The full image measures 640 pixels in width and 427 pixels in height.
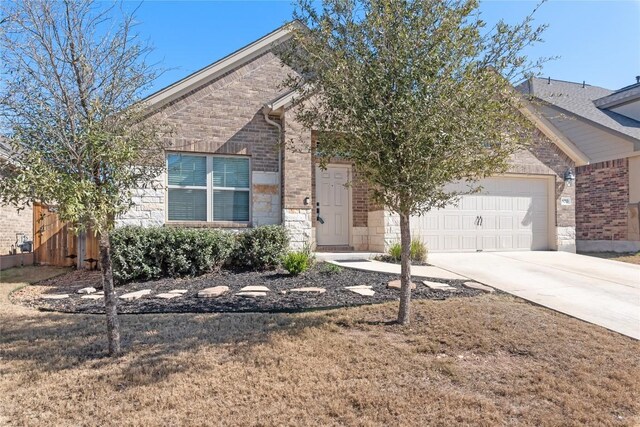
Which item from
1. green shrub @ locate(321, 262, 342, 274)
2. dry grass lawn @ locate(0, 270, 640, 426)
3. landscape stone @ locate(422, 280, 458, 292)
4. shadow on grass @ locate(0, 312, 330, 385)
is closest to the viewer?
dry grass lawn @ locate(0, 270, 640, 426)

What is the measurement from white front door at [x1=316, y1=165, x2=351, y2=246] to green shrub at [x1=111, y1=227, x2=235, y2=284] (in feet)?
10.3

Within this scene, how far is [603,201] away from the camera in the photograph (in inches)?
548

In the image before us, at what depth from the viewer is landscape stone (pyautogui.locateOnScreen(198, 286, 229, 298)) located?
21.7ft

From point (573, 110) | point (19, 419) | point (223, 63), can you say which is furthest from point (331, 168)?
point (573, 110)

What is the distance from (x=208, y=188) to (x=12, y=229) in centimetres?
657

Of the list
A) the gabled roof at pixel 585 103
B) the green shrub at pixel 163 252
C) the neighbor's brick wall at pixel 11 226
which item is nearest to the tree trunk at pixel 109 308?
the green shrub at pixel 163 252

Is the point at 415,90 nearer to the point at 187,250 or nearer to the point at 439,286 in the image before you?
the point at 439,286

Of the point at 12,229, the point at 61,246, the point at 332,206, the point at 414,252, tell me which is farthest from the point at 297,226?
the point at 12,229

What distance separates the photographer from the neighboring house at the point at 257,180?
31.3ft

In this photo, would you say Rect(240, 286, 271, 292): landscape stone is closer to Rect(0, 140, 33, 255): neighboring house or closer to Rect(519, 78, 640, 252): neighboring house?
Rect(0, 140, 33, 255): neighboring house

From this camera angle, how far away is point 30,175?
338cm

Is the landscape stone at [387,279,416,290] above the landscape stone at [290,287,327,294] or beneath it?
above

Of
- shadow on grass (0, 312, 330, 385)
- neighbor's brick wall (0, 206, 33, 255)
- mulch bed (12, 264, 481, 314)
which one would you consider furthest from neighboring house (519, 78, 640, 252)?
neighbor's brick wall (0, 206, 33, 255)

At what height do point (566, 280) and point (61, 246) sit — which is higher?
point (61, 246)
